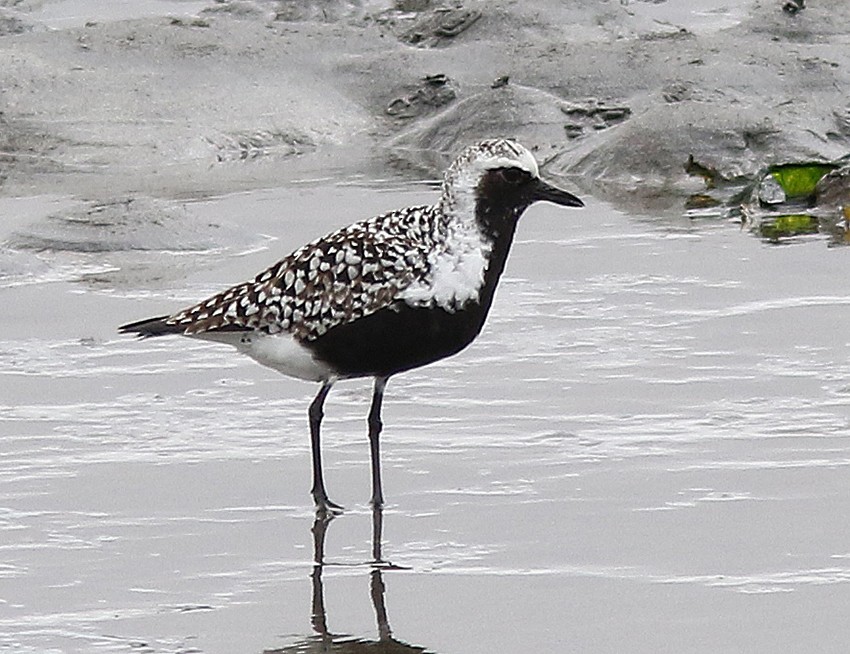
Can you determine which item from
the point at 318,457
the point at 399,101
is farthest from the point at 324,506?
the point at 399,101

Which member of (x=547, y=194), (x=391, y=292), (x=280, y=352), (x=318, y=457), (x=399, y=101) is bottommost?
(x=318, y=457)

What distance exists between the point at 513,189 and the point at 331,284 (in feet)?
2.00

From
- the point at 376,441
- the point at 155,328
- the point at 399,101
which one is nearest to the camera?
the point at 376,441

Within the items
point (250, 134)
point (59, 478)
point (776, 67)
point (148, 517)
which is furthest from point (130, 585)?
point (776, 67)

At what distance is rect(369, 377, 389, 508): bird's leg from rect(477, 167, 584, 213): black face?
0.65 meters

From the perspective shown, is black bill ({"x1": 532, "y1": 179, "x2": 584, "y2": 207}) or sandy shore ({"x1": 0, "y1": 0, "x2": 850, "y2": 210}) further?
sandy shore ({"x1": 0, "y1": 0, "x2": 850, "y2": 210})

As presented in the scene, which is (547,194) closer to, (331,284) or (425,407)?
(331,284)

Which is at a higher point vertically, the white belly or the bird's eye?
the bird's eye

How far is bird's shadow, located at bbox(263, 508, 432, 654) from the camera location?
16.7 ft

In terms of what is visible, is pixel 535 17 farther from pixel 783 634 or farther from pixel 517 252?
pixel 783 634

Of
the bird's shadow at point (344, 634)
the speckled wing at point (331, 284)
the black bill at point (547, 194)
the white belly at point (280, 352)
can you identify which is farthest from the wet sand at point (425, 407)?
the black bill at point (547, 194)

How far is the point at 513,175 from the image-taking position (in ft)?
20.3

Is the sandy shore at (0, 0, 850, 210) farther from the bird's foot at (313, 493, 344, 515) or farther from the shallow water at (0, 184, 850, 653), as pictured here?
the bird's foot at (313, 493, 344, 515)

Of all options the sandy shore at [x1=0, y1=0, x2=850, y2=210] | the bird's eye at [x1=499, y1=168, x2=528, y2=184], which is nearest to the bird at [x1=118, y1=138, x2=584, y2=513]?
the bird's eye at [x1=499, y1=168, x2=528, y2=184]
